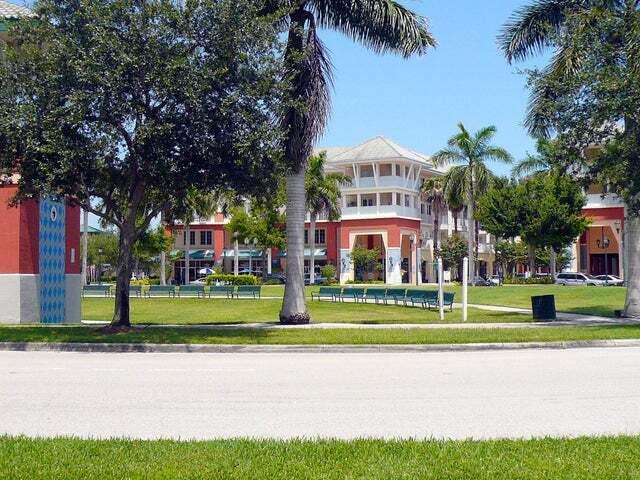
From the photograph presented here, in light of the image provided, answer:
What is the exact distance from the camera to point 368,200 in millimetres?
84812

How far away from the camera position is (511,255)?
287ft

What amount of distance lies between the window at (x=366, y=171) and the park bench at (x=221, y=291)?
39.3m

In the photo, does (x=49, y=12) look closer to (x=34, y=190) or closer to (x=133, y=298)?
(x=34, y=190)

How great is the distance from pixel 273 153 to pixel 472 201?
5041 cm

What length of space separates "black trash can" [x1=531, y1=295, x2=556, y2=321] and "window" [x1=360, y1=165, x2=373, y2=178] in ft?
186

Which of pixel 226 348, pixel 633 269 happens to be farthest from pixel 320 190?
pixel 226 348

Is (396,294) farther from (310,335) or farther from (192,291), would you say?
(310,335)

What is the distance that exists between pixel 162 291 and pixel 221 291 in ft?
13.5

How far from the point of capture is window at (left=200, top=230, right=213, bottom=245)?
9469 centimetres

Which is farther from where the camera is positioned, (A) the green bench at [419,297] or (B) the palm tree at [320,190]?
(B) the palm tree at [320,190]

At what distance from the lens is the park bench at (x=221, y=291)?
4684 centimetres

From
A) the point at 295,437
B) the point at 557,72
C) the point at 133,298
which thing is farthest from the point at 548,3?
the point at 133,298

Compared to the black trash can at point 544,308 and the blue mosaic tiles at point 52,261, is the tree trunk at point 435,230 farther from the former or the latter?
the blue mosaic tiles at point 52,261

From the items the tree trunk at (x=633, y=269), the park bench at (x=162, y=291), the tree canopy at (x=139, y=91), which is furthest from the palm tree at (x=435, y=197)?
the tree canopy at (x=139, y=91)
